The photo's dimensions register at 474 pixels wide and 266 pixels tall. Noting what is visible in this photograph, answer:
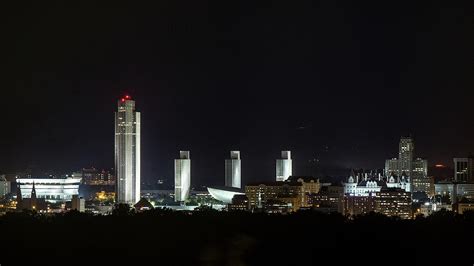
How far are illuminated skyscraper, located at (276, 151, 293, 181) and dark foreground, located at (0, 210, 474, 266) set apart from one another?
25402mm

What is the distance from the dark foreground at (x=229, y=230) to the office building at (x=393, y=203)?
40.6ft

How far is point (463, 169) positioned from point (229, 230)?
4449 centimetres

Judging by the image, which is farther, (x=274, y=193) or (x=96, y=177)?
(x=96, y=177)

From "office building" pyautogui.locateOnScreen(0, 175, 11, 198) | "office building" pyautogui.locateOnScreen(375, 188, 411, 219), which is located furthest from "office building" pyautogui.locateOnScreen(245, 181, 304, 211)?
"office building" pyautogui.locateOnScreen(0, 175, 11, 198)

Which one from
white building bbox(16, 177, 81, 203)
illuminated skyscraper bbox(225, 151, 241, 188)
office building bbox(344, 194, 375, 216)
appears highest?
illuminated skyscraper bbox(225, 151, 241, 188)

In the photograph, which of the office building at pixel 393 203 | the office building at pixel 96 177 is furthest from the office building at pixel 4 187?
the office building at pixel 393 203

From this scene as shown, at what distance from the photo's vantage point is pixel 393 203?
32625mm

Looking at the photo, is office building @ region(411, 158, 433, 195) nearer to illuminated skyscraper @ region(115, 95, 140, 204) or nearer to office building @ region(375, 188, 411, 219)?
office building @ region(375, 188, 411, 219)

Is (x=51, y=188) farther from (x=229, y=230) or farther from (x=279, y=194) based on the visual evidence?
(x=229, y=230)

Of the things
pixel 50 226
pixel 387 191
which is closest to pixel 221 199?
pixel 387 191

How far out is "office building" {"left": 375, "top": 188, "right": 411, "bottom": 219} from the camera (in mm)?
31781

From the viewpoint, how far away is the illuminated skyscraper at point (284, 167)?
45.0 m

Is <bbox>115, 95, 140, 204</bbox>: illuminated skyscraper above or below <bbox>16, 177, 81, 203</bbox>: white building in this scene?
above

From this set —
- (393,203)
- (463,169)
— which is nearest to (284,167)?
(393,203)
